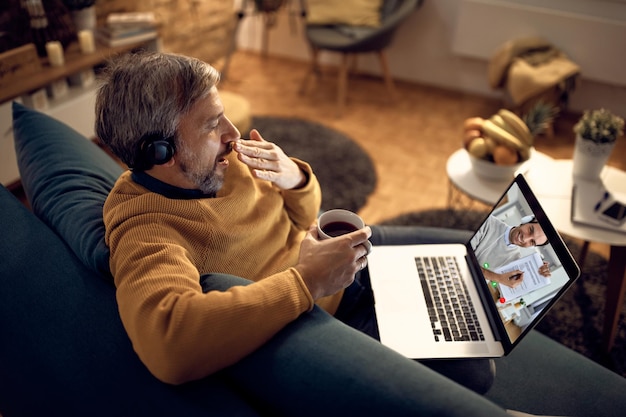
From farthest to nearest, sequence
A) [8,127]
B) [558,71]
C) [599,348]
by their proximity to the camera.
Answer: [558,71], [8,127], [599,348]

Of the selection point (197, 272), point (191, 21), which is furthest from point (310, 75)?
point (197, 272)

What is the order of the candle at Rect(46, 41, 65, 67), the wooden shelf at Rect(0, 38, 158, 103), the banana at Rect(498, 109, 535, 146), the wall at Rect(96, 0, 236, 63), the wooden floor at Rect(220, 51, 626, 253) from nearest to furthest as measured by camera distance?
1. the banana at Rect(498, 109, 535, 146)
2. the wooden shelf at Rect(0, 38, 158, 103)
3. the candle at Rect(46, 41, 65, 67)
4. the wooden floor at Rect(220, 51, 626, 253)
5. the wall at Rect(96, 0, 236, 63)

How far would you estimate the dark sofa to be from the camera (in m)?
0.85

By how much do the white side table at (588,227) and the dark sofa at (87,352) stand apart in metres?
Answer: 0.52

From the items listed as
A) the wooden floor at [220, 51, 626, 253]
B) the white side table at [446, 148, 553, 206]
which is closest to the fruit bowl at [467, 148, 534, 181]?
the white side table at [446, 148, 553, 206]

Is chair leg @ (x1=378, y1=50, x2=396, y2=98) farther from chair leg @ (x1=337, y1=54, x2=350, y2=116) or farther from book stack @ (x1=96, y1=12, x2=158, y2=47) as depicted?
book stack @ (x1=96, y1=12, x2=158, y2=47)

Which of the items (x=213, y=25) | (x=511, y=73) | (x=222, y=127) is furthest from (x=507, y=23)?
(x=222, y=127)

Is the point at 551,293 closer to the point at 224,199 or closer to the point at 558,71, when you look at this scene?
the point at 224,199

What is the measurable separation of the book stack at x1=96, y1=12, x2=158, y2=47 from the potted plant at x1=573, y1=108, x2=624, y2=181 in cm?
222

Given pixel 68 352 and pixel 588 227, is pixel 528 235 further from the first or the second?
pixel 68 352

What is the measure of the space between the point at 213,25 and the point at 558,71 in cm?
237

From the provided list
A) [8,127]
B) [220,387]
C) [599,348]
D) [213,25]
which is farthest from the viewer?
[213,25]

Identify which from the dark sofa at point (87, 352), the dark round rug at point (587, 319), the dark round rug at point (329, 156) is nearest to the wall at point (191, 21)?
the dark round rug at point (329, 156)

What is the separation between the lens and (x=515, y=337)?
3.68 ft
